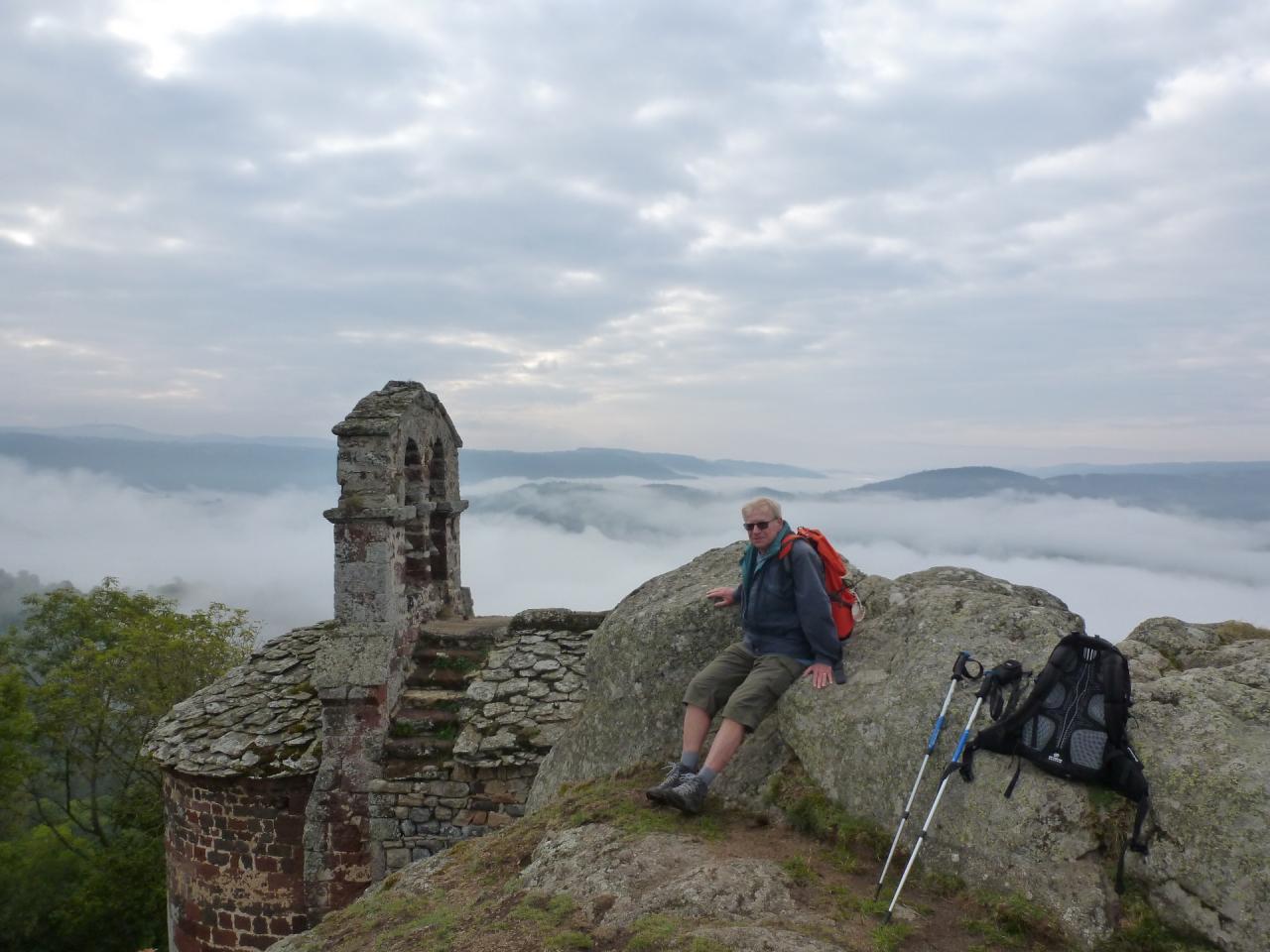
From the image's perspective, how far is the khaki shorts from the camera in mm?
6102

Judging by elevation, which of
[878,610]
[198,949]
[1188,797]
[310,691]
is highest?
[878,610]

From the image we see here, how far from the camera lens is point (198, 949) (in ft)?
40.2

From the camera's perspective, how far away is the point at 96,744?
26500 mm

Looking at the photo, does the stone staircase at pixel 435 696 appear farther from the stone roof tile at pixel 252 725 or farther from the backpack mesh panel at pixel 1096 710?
the backpack mesh panel at pixel 1096 710

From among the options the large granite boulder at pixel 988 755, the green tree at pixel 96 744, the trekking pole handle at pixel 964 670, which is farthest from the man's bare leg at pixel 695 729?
the green tree at pixel 96 744

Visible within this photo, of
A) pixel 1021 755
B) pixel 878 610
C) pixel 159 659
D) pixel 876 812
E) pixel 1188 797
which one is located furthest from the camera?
pixel 159 659

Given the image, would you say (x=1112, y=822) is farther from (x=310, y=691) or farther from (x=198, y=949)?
(x=198, y=949)

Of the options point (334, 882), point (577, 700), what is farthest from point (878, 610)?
point (334, 882)

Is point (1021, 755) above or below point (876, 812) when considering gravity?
above

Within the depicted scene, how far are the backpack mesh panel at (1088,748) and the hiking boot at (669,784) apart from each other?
251cm

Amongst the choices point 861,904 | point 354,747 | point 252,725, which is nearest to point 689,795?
point 861,904

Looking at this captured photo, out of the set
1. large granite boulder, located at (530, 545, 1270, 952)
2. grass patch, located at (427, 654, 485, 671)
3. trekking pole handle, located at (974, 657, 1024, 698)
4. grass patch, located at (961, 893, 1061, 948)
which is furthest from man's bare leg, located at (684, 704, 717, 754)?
grass patch, located at (427, 654, 485, 671)

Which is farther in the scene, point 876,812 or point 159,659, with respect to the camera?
point 159,659

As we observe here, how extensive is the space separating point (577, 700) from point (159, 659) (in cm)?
2041
